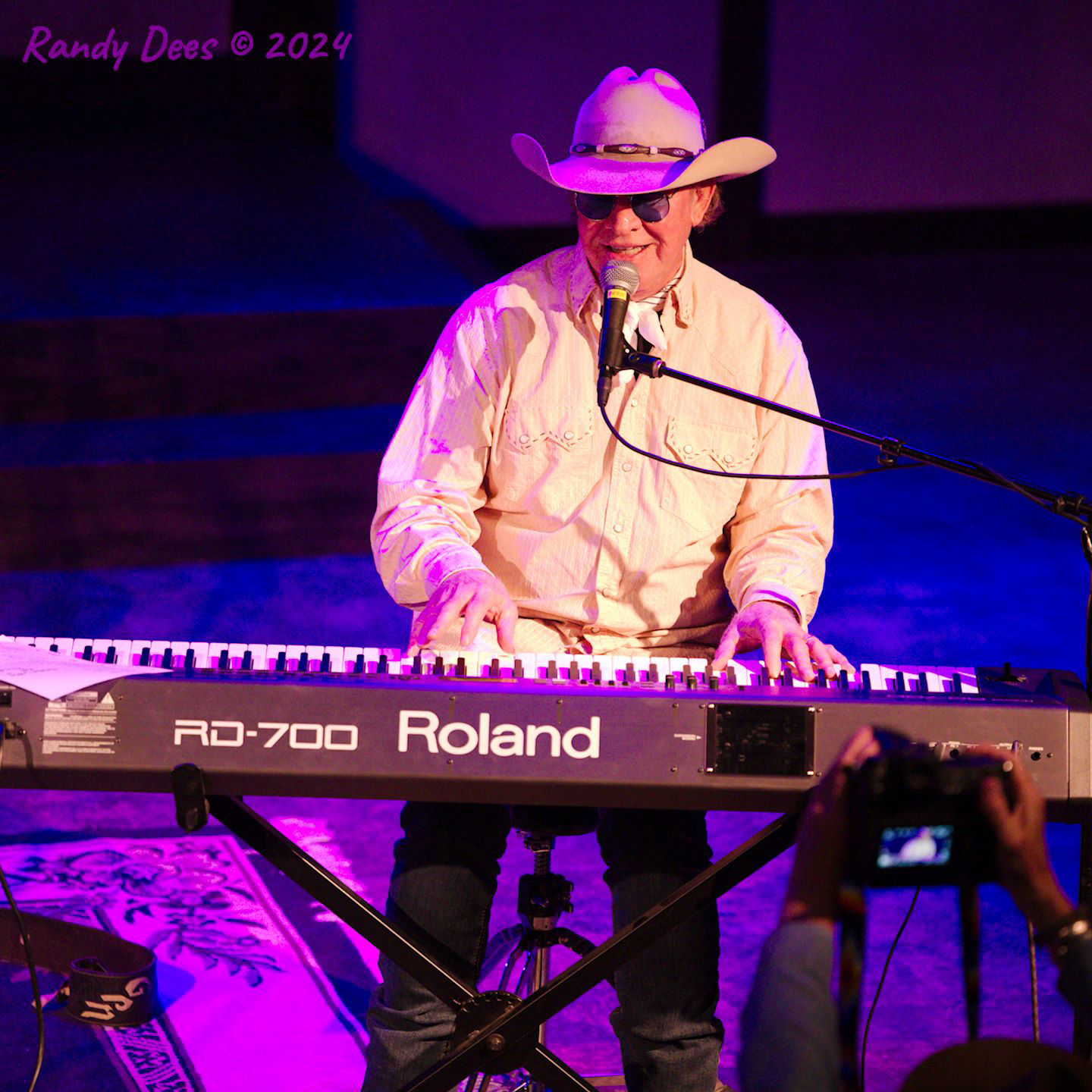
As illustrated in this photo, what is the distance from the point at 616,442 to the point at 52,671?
1.10 meters

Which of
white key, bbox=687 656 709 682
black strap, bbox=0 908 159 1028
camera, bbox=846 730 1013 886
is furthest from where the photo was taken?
black strap, bbox=0 908 159 1028

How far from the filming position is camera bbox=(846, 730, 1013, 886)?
1.12 metres

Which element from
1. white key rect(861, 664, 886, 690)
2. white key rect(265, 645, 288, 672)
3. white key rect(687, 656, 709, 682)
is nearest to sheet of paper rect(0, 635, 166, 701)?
white key rect(265, 645, 288, 672)

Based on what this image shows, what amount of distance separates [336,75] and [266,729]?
5255mm

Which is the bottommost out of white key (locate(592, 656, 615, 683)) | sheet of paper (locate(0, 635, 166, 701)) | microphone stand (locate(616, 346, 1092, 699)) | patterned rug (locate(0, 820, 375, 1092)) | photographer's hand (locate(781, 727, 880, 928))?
patterned rug (locate(0, 820, 375, 1092))

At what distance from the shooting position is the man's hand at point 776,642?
6.08 feet

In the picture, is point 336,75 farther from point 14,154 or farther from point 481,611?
point 481,611

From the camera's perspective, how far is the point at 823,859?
117 centimetres

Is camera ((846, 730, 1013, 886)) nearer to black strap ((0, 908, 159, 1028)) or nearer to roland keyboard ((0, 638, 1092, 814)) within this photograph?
roland keyboard ((0, 638, 1092, 814))

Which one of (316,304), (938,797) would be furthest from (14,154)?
(938,797)

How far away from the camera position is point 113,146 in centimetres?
638

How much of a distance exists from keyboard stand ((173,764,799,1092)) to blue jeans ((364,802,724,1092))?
13cm

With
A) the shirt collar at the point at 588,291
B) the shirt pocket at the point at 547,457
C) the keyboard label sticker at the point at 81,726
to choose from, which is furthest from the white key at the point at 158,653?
the shirt collar at the point at 588,291

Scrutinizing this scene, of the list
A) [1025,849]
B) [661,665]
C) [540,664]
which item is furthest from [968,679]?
[1025,849]
